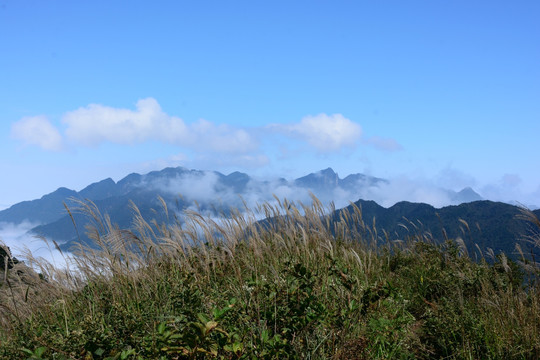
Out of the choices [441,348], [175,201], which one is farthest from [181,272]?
[441,348]

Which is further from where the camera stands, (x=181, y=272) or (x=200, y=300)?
(x=181, y=272)

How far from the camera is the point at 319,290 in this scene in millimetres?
4211

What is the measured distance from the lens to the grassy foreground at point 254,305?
9.91 feet

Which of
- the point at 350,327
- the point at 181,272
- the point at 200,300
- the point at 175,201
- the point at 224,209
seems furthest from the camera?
the point at 224,209

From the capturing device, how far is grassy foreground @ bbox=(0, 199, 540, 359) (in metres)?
Result: 3.02

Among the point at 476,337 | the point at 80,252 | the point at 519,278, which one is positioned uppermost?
the point at 80,252

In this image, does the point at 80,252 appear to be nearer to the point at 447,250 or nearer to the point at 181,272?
the point at 181,272

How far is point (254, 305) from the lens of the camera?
3.61 metres

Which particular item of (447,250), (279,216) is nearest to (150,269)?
(279,216)

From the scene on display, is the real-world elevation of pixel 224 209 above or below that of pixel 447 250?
A: above

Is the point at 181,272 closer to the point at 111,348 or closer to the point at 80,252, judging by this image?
the point at 80,252

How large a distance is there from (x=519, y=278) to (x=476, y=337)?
3.07 meters

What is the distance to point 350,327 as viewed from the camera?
3480mm

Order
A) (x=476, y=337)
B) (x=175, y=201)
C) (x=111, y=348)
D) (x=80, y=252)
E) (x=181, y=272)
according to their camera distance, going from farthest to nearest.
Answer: (x=175, y=201) → (x=80, y=252) → (x=181, y=272) → (x=476, y=337) → (x=111, y=348)
